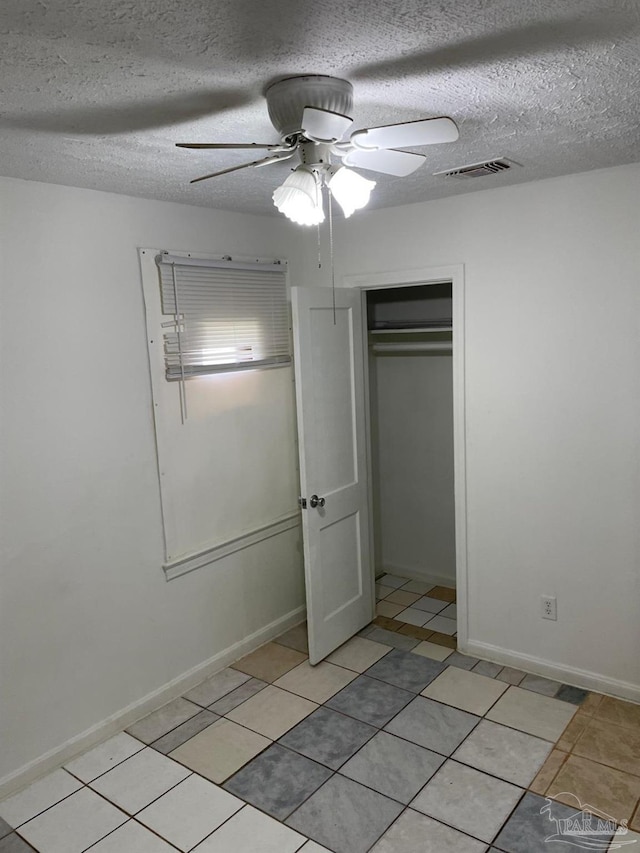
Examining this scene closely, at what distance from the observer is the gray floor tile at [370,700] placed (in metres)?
3.00

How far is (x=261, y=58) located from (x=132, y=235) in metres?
1.62

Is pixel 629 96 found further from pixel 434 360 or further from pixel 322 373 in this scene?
pixel 434 360

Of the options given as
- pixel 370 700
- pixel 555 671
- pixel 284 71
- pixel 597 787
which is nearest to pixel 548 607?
pixel 555 671

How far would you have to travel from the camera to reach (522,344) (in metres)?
3.11

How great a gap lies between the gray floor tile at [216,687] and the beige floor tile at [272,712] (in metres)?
0.16

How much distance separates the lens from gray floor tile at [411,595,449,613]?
407cm

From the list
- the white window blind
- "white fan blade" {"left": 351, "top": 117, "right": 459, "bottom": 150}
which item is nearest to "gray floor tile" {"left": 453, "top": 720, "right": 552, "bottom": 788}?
the white window blind

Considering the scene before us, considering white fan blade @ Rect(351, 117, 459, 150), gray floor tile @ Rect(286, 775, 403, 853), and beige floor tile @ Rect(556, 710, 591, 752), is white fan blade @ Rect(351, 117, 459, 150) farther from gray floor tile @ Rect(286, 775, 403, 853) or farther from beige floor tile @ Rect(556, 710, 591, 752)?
beige floor tile @ Rect(556, 710, 591, 752)

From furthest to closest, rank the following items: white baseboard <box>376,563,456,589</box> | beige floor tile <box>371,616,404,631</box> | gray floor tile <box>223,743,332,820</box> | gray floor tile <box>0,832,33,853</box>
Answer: white baseboard <box>376,563,456,589</box> < beige floor tile <box>371,616,404,631</box> < gray floor tile <box>223,743,332,820</box> < gray floor tile <box>0,832,33,853</box>

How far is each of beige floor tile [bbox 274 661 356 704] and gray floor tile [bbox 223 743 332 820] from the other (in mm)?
449

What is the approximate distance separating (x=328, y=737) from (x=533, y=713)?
0.95 m

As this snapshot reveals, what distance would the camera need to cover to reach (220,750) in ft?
9.19

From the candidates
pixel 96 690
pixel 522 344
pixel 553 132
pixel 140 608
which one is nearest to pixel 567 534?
pixel 522 344

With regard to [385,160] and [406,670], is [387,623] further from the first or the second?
[385,160]
